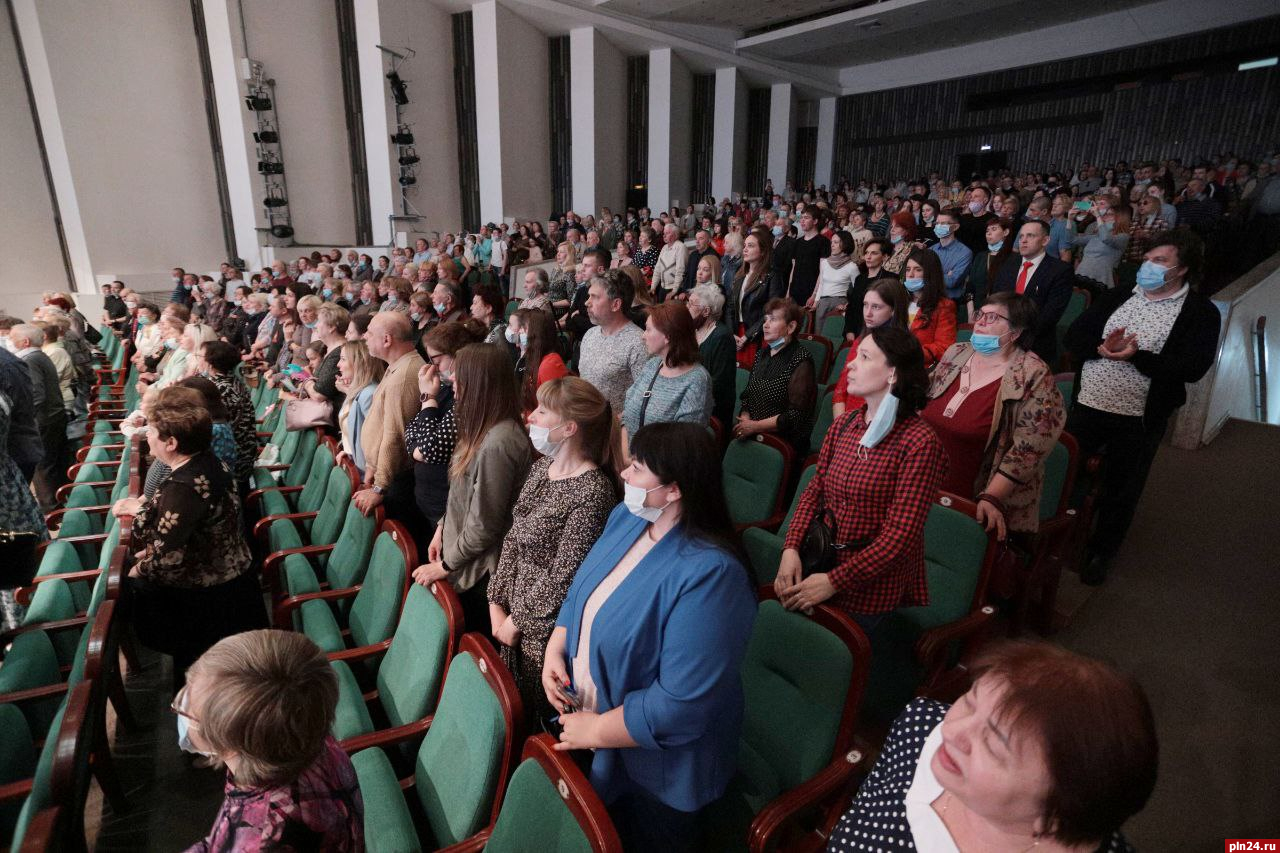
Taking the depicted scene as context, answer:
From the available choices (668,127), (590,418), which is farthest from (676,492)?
(668,127)

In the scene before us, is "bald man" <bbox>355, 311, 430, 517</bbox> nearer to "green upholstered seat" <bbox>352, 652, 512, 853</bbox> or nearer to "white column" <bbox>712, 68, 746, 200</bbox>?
"green upholstered seat" <bbox>352, 652, 512, 853</bbox>

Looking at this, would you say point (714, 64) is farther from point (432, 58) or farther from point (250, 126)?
point (250, 126)

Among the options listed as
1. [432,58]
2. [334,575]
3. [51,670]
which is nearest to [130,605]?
[51,670]

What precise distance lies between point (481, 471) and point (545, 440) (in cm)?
35

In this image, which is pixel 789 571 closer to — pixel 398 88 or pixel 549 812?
pixel 549 812

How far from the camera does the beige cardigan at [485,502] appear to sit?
6.59ft

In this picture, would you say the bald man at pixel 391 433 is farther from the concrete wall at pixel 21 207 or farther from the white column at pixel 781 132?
the white column at pixel 781 132

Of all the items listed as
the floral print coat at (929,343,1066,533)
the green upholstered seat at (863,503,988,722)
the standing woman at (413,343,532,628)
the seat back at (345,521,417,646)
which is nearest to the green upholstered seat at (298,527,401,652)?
the seat back at (345,521,417,646)

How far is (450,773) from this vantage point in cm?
145

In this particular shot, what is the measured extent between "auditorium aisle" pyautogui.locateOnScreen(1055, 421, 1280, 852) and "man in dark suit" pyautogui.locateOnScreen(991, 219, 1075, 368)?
1.02 meters

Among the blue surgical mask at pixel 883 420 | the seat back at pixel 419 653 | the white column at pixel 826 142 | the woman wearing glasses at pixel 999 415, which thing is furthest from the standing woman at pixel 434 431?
the white column at pixel 826 142

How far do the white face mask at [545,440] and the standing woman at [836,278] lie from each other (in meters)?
3.59

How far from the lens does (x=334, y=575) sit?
8.50 ft

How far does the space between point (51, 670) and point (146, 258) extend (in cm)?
1246
